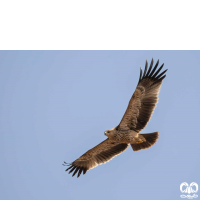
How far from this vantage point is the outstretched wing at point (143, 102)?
35.6 ft

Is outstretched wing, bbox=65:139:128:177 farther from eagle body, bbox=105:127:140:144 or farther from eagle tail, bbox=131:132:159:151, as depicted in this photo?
eagle tail, bbox=131:132:159:151

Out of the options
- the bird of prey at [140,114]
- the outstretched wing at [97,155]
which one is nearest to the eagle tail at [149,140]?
the bird of prey at [140,114]

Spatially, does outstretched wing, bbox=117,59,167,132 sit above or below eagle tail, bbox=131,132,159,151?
above

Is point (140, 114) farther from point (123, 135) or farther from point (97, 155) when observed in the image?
point (97, 155)

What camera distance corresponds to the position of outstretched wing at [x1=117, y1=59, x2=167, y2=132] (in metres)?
10.8

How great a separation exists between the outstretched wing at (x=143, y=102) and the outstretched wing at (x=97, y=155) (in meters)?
1.12

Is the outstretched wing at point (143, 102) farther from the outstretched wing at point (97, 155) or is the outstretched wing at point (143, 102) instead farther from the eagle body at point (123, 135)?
the outstretched wing at point (97, 155)

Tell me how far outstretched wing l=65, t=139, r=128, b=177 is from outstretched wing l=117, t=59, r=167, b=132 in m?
1.12

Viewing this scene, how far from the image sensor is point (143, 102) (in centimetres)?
1086

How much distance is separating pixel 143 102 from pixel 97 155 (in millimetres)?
2884

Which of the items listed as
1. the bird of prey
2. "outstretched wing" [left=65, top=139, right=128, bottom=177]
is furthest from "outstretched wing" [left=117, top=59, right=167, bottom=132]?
"outstretched wing" [left=65, top=139, right=128, bottom=177]
